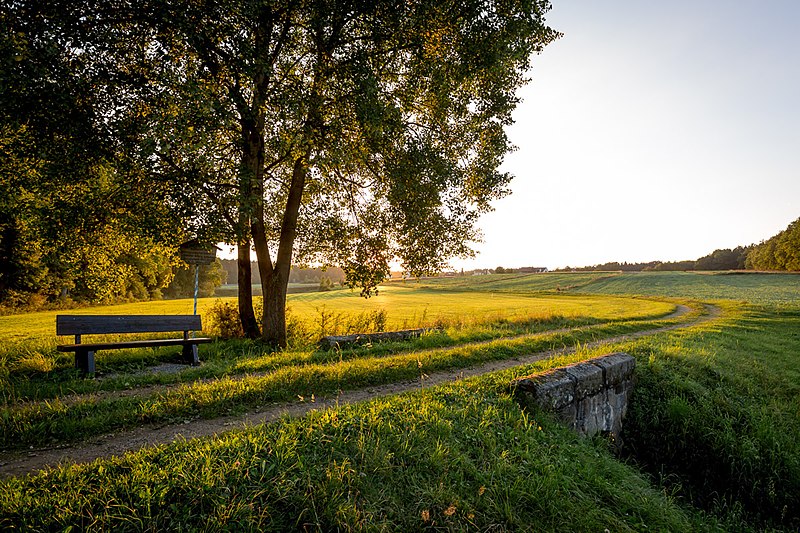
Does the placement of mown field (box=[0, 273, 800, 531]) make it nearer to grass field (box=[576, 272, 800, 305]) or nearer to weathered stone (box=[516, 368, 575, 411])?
weathered stone (box=[516, 368, 575, 411])

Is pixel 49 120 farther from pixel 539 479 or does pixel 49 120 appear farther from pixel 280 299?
pixel 539 479

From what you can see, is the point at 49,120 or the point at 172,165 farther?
the point at 172,165

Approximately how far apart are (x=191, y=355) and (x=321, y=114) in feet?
22.9

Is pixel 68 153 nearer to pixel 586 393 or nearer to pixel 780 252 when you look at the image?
pixel 586 393

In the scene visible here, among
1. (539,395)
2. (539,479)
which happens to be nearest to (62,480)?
(539,479)

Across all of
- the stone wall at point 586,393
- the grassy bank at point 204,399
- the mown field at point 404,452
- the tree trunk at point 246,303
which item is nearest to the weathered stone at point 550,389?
the stone wall at point 586,393

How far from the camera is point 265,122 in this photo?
998cm

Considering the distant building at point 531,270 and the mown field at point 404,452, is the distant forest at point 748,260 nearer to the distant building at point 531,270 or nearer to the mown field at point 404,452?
the distant building at point 531,270

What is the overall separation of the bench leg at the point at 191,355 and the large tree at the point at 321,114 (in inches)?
86.8

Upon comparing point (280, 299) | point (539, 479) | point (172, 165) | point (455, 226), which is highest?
point (172, 165)

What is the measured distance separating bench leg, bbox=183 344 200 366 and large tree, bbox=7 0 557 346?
2.20 m

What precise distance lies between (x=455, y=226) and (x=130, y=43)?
370 inches

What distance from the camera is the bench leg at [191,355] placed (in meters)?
9.48

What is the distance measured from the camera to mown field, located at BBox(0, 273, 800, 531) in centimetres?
312
